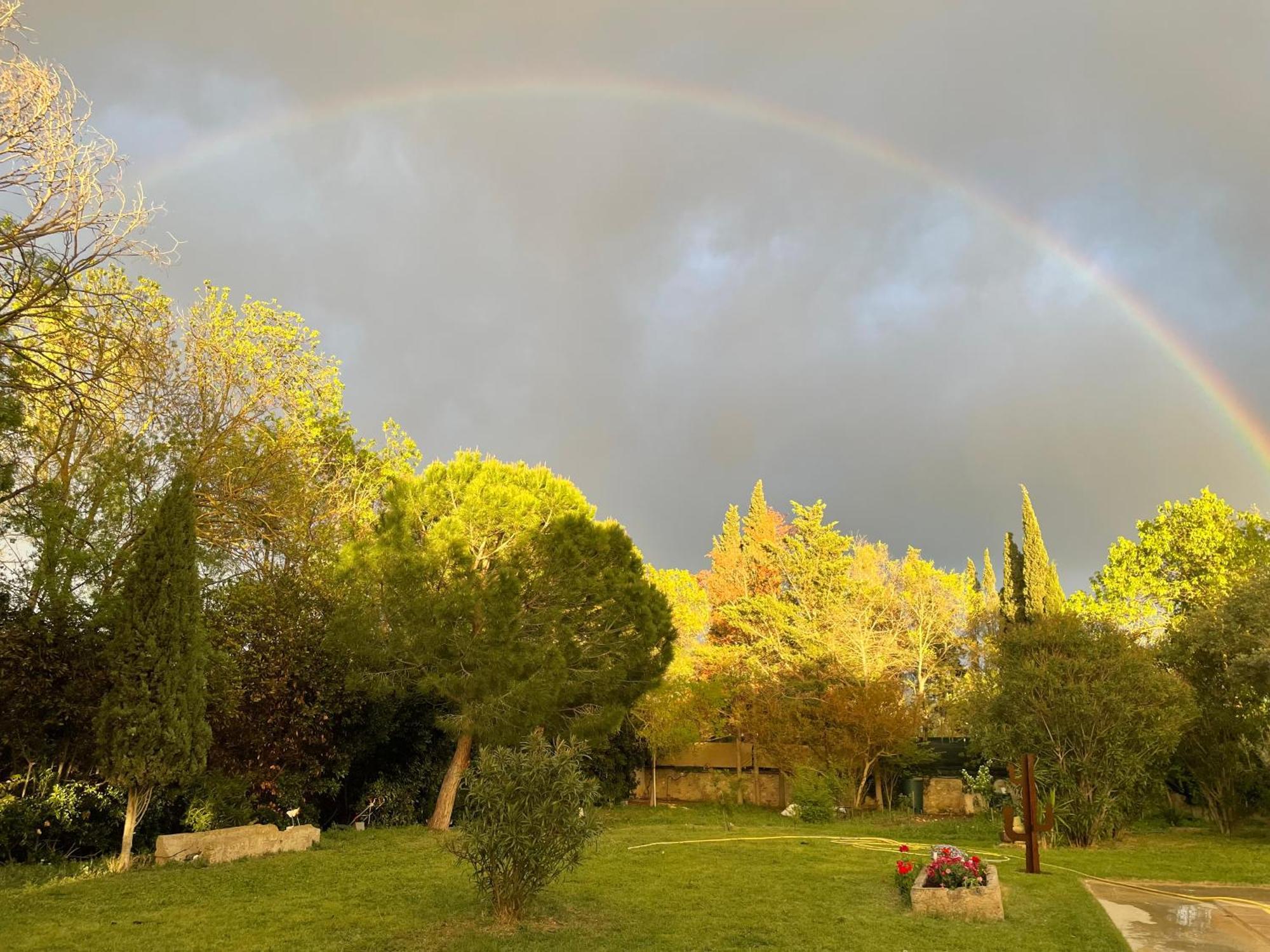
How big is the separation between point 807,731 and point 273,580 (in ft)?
43.1

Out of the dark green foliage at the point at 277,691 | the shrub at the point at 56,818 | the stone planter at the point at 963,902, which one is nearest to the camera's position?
the stone planter at the point at 963,902

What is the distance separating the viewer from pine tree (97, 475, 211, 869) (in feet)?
30.2

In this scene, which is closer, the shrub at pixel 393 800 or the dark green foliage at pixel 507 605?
the dark green foliage at pixel 507 605

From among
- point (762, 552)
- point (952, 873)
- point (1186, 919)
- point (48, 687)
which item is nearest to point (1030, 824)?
point (1186, 919)

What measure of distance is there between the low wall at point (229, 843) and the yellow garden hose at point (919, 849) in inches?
188

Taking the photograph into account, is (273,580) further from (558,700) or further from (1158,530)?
(1158,530)

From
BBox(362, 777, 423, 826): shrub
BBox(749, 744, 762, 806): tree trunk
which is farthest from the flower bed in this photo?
BBox(749, 744, 762, 806): tree trunk

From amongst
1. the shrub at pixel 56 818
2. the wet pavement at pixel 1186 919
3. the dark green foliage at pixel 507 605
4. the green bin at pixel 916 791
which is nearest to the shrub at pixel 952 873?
the wet pavement at pixel 1186 919

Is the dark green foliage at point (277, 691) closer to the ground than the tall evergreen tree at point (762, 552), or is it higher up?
closer to the ground

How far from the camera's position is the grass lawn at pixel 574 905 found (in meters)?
6.20

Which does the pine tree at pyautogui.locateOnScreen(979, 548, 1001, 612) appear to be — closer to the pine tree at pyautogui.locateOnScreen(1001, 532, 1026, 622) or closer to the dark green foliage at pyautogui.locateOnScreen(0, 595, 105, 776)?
the pine tree at pyautogui.locateOnScreen(1001, 532, 1026, 622)

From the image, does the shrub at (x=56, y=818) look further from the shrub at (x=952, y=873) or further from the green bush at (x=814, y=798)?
the green bush at (x=814, y=798)

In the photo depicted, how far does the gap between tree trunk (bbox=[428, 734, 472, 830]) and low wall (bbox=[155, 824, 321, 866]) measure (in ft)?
13.9

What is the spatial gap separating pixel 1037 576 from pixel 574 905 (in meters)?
32.1
